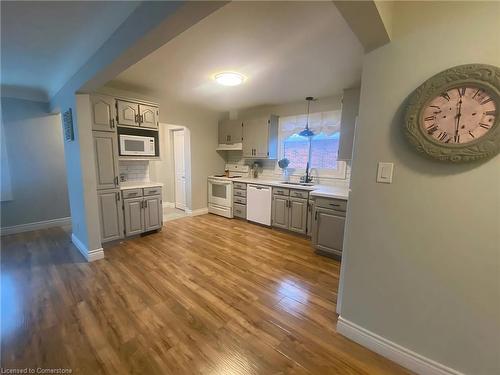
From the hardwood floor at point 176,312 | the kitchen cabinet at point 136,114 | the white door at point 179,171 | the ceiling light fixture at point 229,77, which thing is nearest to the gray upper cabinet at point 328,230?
the hardwood floor at point 176,312

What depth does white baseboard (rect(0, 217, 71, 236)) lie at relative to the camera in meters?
3.65

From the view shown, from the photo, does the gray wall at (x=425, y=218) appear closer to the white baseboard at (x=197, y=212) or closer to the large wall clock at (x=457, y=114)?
the large wall clock at (x=457, y=114)

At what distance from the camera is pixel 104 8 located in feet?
4.81

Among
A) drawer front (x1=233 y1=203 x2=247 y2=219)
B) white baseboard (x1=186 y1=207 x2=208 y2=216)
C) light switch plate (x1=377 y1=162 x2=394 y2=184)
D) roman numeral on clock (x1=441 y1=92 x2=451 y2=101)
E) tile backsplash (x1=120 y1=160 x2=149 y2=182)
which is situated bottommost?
white baseboard (x1=186 y1=207 x2=208 y2=216)

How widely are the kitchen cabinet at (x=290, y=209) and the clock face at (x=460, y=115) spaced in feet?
7.62

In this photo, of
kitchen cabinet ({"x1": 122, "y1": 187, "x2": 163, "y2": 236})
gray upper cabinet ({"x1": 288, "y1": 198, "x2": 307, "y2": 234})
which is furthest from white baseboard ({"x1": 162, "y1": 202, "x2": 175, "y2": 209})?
gray upper cabinet ({"x1": 288, "y1": 198, "x2": 307, "y2": 234})

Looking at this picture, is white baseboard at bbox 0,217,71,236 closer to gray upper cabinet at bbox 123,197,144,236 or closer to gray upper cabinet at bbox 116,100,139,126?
gray upper cabinet at bbox 123,197,144,236

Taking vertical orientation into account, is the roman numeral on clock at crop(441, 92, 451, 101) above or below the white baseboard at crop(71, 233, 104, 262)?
above

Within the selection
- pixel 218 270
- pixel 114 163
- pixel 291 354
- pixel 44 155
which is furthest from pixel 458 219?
pixel 44 155

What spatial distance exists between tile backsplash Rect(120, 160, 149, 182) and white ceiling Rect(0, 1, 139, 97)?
4.70 feet

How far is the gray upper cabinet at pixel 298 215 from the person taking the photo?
3521 mm

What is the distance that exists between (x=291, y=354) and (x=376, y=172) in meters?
1.42

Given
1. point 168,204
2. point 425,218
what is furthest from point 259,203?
point 425,218

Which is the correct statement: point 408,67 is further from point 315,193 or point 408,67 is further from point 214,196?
point 214,196
